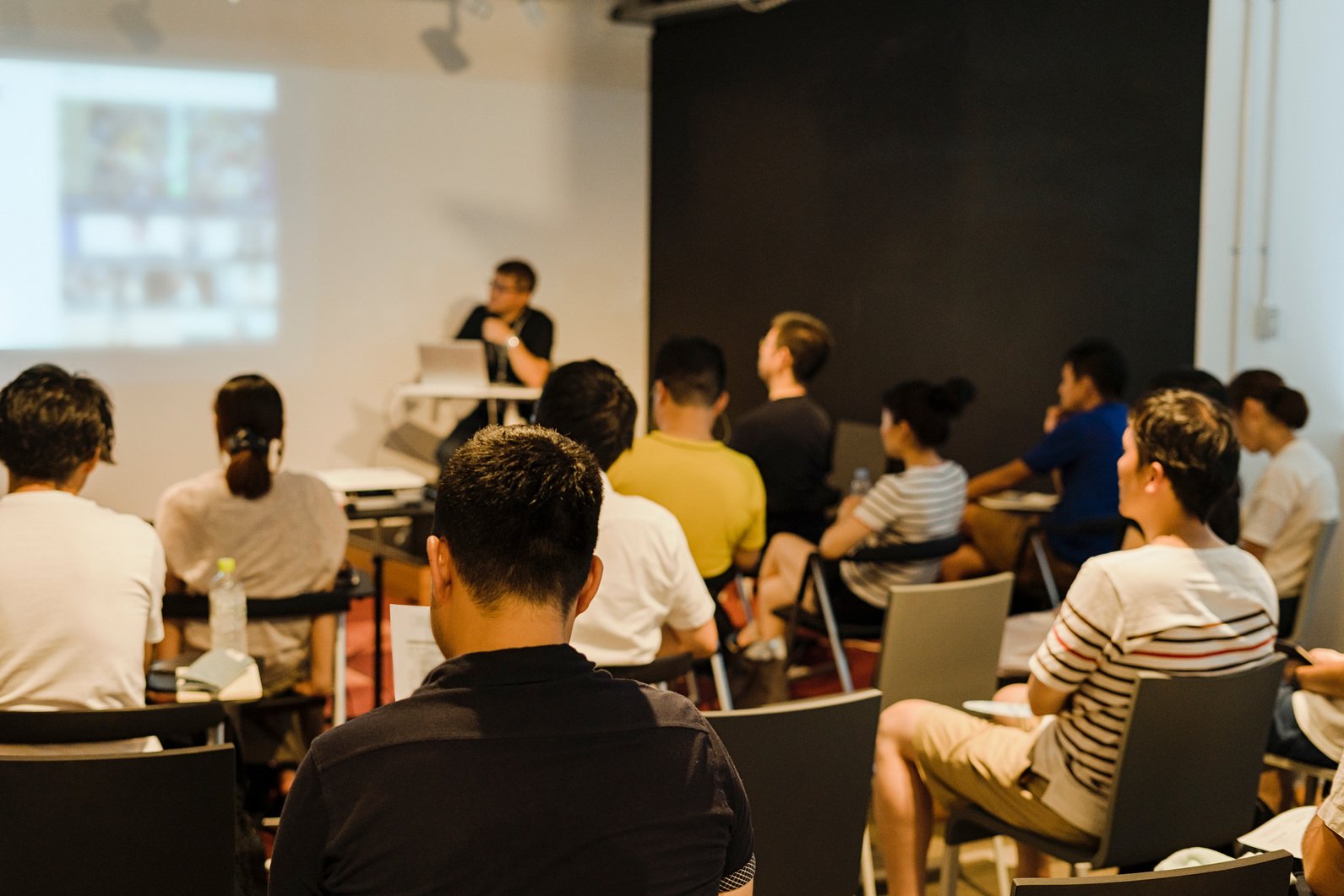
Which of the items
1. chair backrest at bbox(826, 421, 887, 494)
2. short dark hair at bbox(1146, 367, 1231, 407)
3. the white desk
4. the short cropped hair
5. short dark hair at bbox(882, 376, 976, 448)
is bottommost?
chair backrest at bbox(826, 421, 887, 494)

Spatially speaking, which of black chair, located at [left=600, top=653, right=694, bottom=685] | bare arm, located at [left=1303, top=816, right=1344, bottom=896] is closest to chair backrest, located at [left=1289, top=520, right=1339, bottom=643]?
black chair, located at [left=600, top=653, right=694, bottom=685]

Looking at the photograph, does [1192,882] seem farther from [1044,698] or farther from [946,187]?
[946,187]

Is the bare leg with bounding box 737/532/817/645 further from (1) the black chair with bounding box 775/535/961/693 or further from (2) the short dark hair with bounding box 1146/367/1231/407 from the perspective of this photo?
(2) the short dark hair with bounding box 1146/367/1231/407

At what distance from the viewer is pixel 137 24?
6.48 meters

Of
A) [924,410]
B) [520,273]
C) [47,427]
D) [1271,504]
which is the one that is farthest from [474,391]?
[47,427]

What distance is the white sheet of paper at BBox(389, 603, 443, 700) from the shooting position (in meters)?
2.16

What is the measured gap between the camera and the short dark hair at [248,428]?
126 inches

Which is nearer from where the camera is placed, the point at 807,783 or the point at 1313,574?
the point at 807,783

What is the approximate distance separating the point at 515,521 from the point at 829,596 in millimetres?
2949

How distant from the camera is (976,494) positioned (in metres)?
4.95

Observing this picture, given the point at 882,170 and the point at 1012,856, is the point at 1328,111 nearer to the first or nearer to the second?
the point at 882,170

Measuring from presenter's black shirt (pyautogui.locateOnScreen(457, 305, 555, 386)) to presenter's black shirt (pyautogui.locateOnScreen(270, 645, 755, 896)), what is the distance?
232 inches

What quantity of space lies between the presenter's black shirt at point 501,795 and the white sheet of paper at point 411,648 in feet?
3.06

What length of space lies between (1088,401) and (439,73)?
4421 mm
